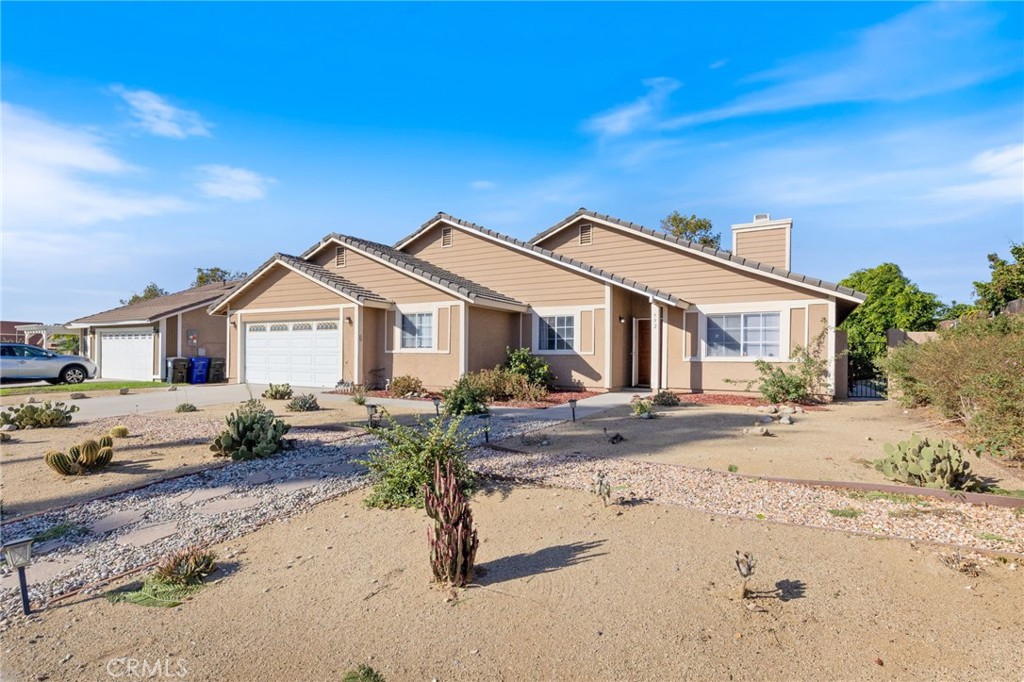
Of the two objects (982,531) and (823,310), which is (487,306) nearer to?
(823,310)

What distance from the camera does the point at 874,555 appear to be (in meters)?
3.80

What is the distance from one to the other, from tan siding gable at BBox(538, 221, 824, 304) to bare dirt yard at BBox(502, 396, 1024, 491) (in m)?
4.13

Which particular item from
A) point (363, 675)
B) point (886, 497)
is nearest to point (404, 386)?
point (886, 497)

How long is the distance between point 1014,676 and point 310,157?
44.8 ft

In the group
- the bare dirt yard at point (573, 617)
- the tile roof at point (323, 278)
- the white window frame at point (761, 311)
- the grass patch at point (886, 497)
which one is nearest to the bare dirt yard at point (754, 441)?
the grass patch at point (886, 497)

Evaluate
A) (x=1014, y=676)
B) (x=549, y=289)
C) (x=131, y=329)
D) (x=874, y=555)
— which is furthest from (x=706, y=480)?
(x=131, y=329)

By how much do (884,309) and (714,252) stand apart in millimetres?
19003

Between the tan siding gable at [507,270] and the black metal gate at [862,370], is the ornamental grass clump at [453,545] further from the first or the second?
the black metal gate at [862,370]

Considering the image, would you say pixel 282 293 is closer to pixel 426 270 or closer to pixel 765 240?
pixel 426 270

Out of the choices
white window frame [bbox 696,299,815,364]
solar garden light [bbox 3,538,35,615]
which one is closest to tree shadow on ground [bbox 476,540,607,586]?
solar garden light [bbox 3,538,35,615]

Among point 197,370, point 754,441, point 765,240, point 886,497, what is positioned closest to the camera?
point 886,497

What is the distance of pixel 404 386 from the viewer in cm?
1531

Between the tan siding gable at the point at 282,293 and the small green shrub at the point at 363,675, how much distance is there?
48.3 ft

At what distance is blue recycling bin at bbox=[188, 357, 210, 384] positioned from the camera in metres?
20.6
